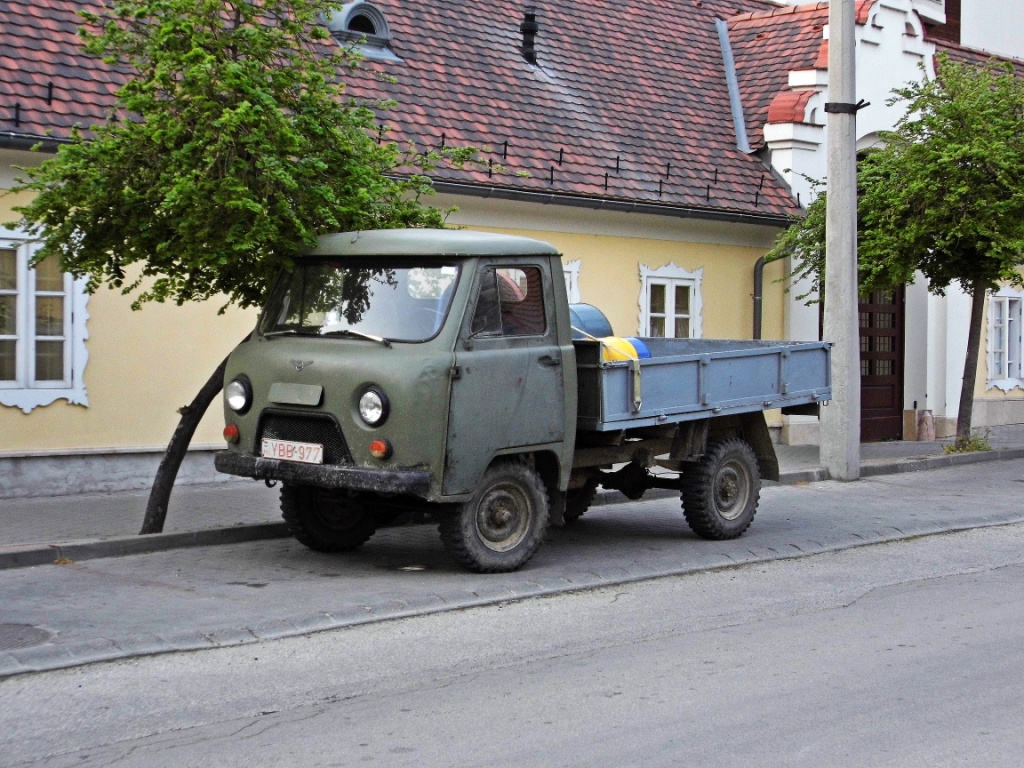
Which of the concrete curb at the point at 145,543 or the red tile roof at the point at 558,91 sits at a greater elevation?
the red tile roof at the point at 558,91

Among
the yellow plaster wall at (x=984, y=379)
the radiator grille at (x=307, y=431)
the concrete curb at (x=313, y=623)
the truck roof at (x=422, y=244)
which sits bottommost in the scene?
the concrete curb at (x=313, y=623)

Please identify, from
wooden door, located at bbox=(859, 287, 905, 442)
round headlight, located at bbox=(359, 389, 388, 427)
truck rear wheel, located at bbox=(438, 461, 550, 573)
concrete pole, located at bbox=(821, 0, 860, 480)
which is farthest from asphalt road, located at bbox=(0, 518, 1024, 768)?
wooden door, located at bbox=(859, 287, 905, 442)

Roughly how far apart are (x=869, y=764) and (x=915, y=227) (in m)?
12.3

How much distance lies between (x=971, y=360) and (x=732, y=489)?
8222 mm

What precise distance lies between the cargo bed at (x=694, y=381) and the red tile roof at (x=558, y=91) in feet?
16.8

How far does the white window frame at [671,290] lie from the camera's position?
59.3 ft

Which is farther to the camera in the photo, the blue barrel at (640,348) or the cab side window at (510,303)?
the blue barrel at (640,348)

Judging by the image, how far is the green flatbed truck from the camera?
8.63 metres

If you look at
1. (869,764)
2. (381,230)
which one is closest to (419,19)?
(381,230)

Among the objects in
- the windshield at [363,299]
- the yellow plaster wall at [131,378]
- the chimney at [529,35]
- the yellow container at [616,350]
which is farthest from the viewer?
the chimney at [529,35]

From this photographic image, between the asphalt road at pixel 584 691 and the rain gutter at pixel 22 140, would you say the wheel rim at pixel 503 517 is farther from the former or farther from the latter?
the rain gutter at pixel 22 140

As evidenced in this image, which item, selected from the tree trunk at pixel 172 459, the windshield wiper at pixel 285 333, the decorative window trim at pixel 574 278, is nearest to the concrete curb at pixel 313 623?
the windshield wiper at pixel 285 333

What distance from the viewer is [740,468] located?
11.0 metres

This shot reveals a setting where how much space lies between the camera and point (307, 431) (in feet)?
29.4
